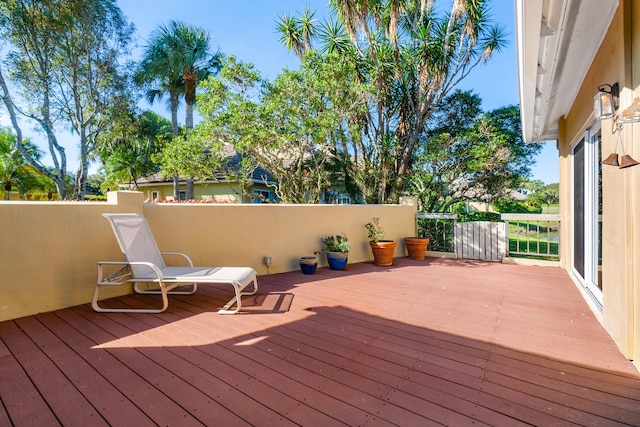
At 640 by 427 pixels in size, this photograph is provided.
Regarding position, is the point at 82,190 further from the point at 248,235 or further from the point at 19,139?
the point at 248,235

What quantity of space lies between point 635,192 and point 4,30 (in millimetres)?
19153

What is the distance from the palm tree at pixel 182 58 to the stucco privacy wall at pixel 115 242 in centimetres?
969

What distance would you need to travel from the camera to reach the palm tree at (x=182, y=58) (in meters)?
14.1

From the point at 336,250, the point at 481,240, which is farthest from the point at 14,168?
the point at 481,240

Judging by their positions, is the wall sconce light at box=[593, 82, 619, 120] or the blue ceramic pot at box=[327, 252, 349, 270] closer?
the wall sconce light at box=[593, 82, 619, 120]

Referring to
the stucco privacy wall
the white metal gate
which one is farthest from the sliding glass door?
the stucco privacy wall

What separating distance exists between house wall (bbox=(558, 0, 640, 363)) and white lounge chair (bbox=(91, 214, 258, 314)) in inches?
140

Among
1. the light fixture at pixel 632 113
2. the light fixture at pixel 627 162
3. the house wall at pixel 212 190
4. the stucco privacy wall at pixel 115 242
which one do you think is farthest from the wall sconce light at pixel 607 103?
the house wall at pixel 212 190

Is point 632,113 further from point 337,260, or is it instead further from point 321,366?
point 337,260

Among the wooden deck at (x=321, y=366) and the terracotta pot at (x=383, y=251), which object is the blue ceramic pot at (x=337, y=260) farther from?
the wooden deck at (x=321, y=366)

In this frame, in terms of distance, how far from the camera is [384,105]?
33.9ft

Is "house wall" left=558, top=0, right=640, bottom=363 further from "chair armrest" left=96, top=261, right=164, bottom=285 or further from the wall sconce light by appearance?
"chair armrest" left=96, top=261, right=164, bottom=285

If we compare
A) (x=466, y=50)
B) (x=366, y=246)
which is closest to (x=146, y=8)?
(x=466, y=50)

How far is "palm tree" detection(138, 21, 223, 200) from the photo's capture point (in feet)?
46.3
